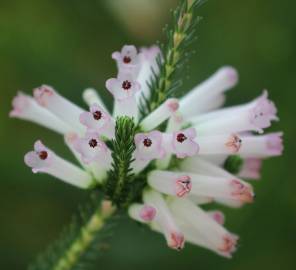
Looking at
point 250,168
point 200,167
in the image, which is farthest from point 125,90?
point 250,168

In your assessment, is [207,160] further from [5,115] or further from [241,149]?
[5,115]

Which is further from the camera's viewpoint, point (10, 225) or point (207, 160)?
point (10, 225)

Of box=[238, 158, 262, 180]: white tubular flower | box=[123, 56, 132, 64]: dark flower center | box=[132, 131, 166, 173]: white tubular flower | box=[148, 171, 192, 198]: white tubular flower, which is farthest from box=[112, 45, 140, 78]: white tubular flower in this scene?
box=[238, 158, 262, 180]: white tubular flower

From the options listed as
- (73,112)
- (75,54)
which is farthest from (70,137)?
(75,54)

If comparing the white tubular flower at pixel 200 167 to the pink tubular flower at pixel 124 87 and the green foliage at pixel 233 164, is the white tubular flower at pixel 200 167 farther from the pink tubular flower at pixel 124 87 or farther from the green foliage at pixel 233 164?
the pink tubular flower at pixel 124 87

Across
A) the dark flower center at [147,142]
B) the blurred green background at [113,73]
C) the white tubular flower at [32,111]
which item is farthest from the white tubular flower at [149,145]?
the blurred green background at [113,73]

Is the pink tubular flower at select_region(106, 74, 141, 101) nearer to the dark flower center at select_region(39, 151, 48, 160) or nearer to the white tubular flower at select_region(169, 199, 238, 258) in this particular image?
the dark flower center at select_region(39, 151, 48, 160)

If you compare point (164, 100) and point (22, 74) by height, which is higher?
point (22, 74)
